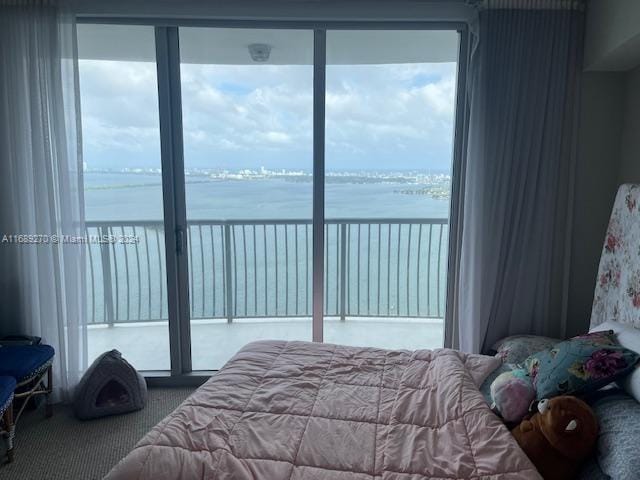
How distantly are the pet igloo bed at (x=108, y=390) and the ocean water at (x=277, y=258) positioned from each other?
1174 millimetres

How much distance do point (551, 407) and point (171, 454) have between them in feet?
4.07

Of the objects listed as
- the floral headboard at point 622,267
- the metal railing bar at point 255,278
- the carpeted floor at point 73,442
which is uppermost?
the floral headboard at point 622,267

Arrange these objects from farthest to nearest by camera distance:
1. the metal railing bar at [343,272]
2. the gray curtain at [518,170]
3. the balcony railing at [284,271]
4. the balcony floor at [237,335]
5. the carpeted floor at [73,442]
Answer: the metal railing bar at [343,272] → the balcony railing at [284,271] → the balcony floor at [237,335] → the gray curtain at [518,170] → the carpeted floor at [73,442]

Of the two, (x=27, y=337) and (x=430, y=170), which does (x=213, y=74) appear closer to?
(x=430, y=170)

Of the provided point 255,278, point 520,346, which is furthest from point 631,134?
point 255,278

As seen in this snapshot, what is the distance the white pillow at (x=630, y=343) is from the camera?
143 centimetres

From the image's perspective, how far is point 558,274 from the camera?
266 cm

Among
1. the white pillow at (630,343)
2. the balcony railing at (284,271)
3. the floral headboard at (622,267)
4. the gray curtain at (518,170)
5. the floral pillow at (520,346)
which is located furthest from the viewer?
the balcony railing at (284,271)

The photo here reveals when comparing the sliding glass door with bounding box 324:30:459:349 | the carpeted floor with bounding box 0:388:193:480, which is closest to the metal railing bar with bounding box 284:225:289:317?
the sliding glass door with bounding box 324:30:459:349

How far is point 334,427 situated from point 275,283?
2.84 m

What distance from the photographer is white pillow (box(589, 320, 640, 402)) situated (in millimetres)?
1431

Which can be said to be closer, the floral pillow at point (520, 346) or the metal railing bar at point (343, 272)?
the floral pillow at point (520, 346)

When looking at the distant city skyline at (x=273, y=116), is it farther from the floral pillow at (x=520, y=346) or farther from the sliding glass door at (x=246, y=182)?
the floral pillow at (x=520, y=346)

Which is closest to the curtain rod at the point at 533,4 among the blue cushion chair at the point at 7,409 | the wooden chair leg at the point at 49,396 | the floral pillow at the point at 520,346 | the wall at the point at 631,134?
the wall at the point at 631,134
